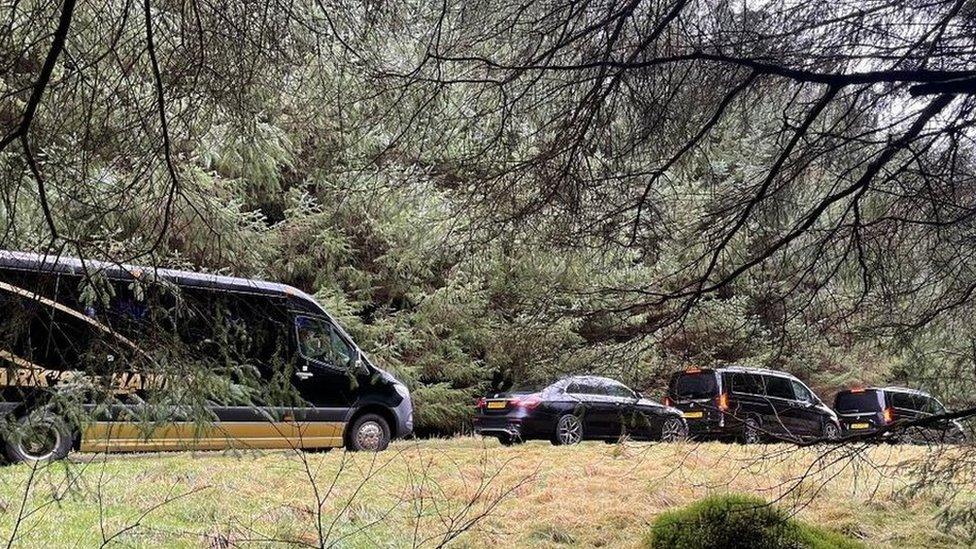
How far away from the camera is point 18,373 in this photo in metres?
2.42

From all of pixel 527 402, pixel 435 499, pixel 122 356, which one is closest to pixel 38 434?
pixel 122 356

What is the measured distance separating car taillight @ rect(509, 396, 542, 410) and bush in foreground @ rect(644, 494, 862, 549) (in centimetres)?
592

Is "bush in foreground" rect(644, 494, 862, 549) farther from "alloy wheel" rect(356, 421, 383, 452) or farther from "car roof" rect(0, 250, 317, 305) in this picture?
"alloy wheel" rect(356, 421, 383, 452)

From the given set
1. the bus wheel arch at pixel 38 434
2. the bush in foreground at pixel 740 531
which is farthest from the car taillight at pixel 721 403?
the bus wheel arch at pixel 38 434

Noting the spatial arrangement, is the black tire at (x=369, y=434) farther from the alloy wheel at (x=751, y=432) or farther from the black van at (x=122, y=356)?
the black van at (x=122, y=356)

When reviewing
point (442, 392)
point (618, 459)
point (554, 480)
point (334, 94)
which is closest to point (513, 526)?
point (554, 480)

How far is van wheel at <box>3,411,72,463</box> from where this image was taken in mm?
2359

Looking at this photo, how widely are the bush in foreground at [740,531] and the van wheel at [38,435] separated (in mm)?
3704

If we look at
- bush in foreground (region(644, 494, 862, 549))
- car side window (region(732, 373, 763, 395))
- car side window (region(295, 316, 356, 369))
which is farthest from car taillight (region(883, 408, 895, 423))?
car side window (region(295, 316, 356, 369))

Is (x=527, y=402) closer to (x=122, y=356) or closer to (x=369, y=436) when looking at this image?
(x=369, y=436)

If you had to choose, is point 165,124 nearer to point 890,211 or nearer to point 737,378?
point 890,211

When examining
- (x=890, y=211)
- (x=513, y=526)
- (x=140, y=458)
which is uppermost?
(x=890, y=211)

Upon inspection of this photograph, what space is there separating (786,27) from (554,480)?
472 centimetres

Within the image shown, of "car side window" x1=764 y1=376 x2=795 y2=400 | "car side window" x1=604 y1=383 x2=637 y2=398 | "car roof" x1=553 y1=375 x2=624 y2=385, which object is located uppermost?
"car side window" x1=764 y1=376 x2=795 y2=400
